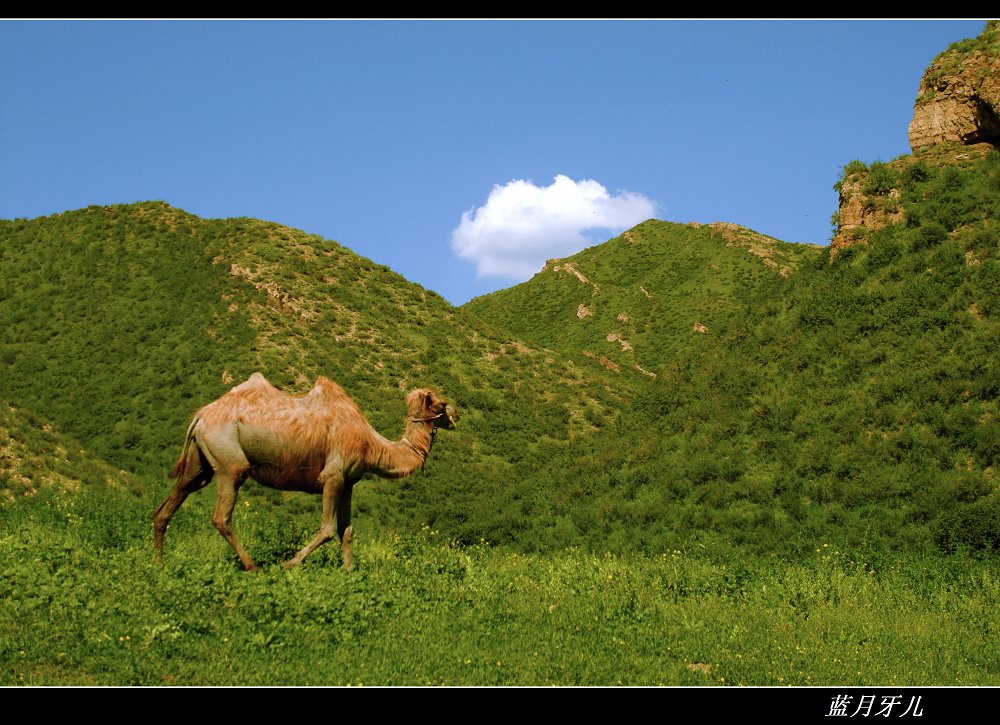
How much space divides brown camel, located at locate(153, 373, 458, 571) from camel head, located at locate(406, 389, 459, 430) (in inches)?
35.0

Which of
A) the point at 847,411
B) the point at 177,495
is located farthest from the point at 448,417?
the point at 847,411

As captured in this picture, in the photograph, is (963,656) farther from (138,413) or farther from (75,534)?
(138,413)

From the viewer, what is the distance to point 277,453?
10.7 metres

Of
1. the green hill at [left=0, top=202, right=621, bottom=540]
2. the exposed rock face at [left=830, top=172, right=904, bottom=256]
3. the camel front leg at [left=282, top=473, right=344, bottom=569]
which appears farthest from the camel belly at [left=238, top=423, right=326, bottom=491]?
the exposed rock face at [left=830, top=172, right=904, bottom=256]

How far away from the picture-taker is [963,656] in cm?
940

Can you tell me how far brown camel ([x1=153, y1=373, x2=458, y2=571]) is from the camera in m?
10.6

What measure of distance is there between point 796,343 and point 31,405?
3241 centimetres

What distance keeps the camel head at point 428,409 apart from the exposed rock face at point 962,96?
26.1 m

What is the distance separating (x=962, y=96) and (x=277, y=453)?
30024 millimetres

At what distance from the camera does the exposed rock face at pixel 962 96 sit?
1073 inches

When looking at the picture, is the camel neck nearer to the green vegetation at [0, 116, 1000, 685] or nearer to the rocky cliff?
the green vegetation at [0, 116, 1000, 685]

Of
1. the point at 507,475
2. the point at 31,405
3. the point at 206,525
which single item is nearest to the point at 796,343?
the point at 507,475

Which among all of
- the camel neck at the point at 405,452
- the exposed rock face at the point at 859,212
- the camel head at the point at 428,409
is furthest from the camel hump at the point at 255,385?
the exposed rock face at the point at 859,212

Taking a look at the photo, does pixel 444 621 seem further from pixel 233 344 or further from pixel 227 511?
pixel 233 344
